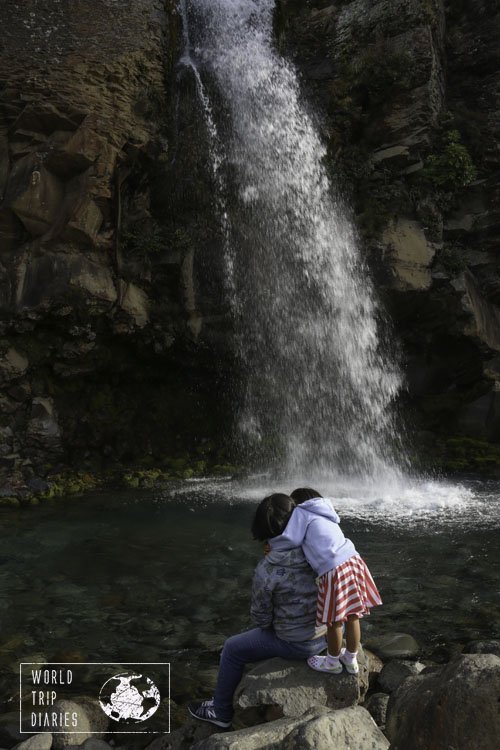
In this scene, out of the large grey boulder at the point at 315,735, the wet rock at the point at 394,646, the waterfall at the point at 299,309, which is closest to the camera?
the large grey boulder at the point at 315,735

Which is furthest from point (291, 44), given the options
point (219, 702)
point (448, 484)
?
point (219, 702)

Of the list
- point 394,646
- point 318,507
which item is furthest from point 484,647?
point 318,507

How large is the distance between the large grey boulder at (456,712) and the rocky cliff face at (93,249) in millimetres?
10481

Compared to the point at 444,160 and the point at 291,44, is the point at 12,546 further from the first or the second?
the point at 291,44

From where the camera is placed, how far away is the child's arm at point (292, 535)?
11.1 ft

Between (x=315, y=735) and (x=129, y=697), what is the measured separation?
192 centimetres

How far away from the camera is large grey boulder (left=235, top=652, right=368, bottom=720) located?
3.19 m

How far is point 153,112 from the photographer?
13.4m

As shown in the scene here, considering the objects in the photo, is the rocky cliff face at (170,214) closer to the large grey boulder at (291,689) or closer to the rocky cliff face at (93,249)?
the rocky cliff face at (93,249)

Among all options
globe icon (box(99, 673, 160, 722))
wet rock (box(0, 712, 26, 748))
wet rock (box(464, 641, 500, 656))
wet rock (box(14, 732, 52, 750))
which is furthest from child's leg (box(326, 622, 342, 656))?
wet rock (box(0, 712, 26, 748))

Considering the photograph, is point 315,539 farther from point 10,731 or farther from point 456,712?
point 10,731

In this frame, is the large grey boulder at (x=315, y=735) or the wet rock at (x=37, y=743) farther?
the wet rock at (x=37, y=743)

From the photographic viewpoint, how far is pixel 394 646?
14.5 feet

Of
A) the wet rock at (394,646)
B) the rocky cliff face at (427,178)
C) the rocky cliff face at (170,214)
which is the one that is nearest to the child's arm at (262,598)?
the wet rock at (394,646)
